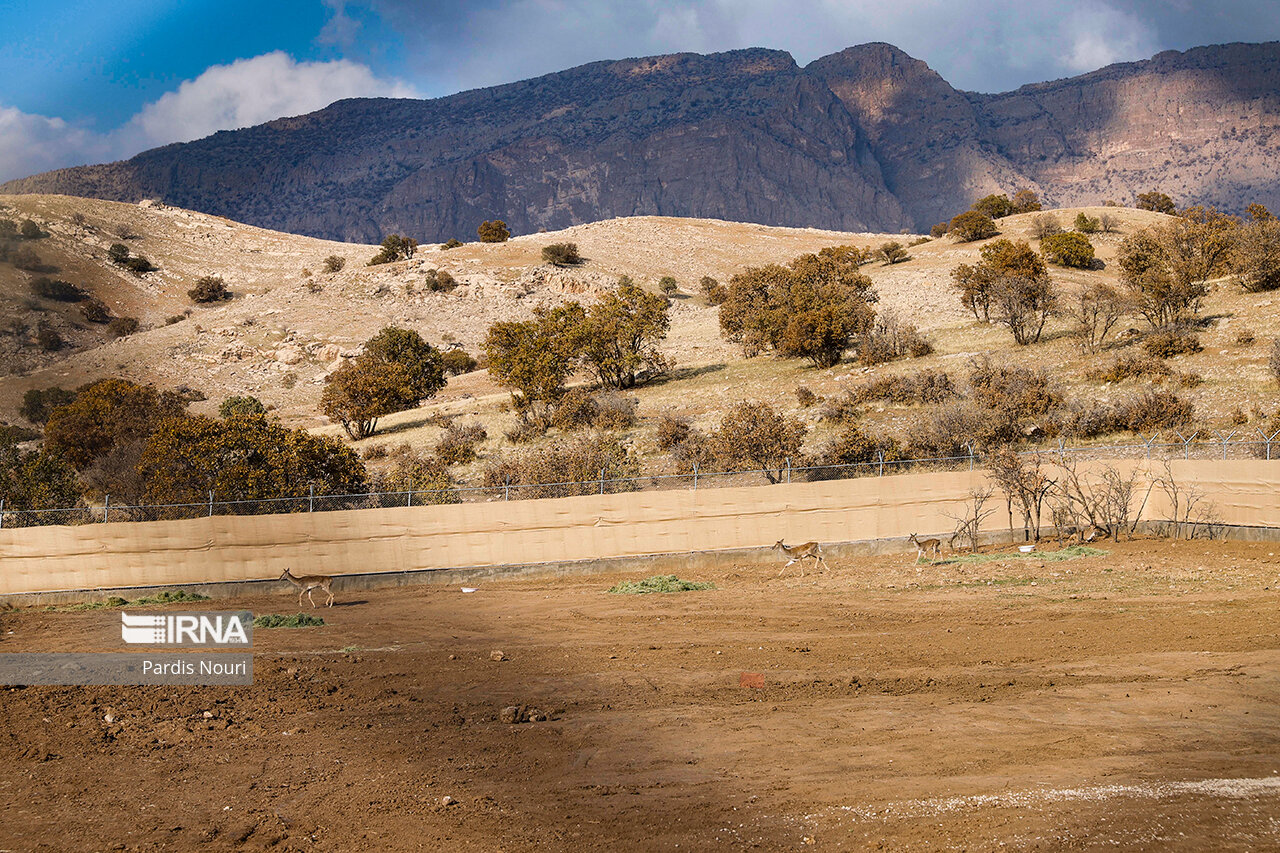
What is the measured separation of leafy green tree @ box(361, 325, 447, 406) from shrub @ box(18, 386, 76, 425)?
20183 mm

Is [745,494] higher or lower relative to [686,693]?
higher

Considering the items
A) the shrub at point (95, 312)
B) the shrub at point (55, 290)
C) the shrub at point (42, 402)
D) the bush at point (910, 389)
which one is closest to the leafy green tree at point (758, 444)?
the bush at point (910, 389)

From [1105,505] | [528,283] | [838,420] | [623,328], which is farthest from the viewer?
[528,283]

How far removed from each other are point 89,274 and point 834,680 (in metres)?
92.4

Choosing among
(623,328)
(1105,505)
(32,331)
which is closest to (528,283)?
(623,328)

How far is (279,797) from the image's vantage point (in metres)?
7.94

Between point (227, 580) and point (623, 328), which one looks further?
point (623, 328)

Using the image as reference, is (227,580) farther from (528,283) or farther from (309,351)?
(528,283)

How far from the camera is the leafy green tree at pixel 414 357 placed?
52188 mm

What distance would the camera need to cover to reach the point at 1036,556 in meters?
20.0

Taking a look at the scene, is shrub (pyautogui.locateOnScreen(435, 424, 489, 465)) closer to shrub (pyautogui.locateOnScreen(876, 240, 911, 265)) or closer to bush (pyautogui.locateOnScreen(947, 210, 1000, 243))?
shrub (pyautogui.locateOnScreen(876, 240, 911, 265))

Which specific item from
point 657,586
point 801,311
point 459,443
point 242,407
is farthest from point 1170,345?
point 242,407

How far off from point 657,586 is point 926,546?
7.21 m

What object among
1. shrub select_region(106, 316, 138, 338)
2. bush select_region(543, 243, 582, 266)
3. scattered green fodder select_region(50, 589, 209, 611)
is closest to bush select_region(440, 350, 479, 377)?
bush select_region(543, 243, 582, 266)
